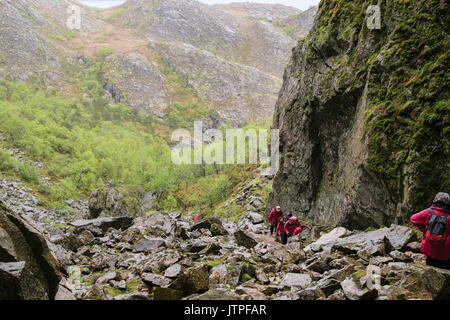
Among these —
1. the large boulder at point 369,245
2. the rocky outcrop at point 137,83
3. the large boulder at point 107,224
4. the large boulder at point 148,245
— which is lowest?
the large boulder at point 107,224

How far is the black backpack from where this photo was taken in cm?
573

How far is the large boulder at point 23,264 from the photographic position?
170 inches

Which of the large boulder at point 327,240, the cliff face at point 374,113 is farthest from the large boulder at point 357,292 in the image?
the cliff face at point 374,113

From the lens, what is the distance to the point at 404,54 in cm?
1116

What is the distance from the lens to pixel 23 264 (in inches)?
181

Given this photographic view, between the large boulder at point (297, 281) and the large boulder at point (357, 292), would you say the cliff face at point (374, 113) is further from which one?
the large boulder at point (357, 292)

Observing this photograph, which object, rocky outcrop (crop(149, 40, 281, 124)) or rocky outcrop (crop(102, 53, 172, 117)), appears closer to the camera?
rocky outcrop (crop(102, 53, 172, 117))

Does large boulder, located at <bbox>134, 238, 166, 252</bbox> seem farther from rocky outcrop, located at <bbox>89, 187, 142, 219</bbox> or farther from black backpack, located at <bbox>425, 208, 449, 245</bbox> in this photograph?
rocky outcrop, located at <bbox>89, 187, 142, 219</bbox>

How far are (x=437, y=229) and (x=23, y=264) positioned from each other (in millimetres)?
7704

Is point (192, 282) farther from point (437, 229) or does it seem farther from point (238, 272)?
point (437, 229)

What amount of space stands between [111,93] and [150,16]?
308 ft

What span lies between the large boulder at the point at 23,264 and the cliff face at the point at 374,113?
10.4m

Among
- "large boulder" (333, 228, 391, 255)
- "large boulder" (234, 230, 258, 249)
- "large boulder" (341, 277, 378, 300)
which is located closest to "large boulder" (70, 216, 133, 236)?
"large boulder" (234, 230, 258, 249)
